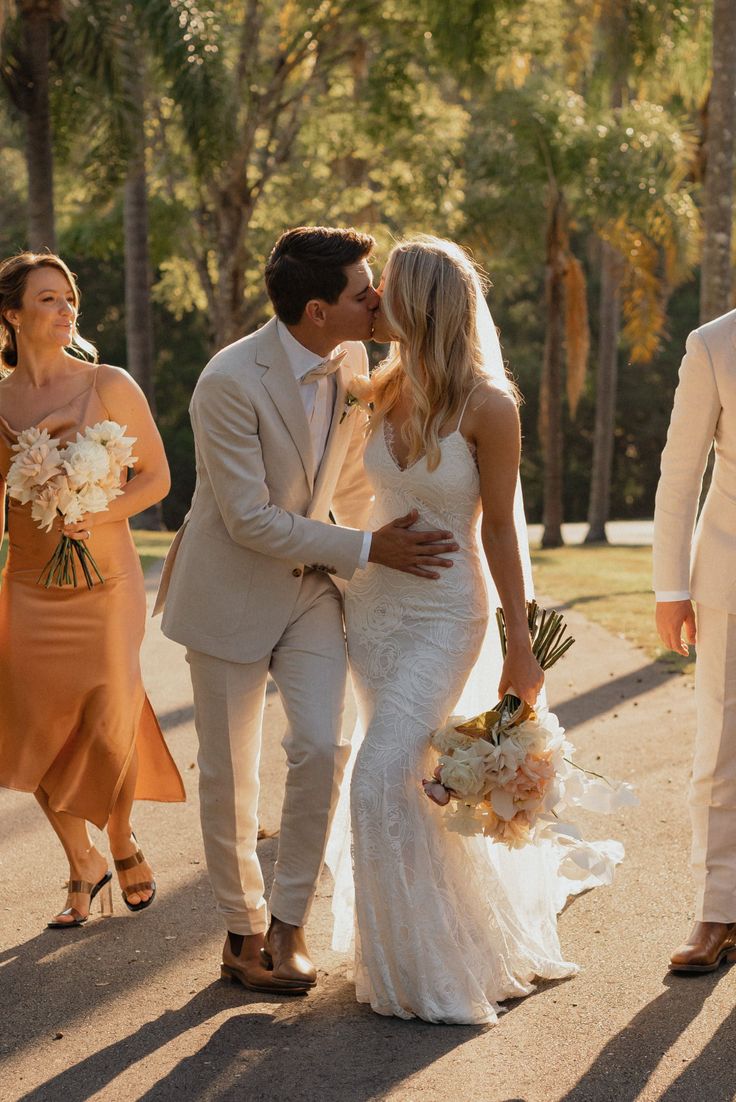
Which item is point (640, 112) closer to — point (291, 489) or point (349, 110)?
point (349, 110)

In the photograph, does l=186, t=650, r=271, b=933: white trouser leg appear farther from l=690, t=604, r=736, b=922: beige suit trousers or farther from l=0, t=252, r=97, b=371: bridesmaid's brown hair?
l=0, t=252, r=97, b=371: bridesmaid's brown hair

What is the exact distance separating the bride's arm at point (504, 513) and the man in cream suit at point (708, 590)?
548mm

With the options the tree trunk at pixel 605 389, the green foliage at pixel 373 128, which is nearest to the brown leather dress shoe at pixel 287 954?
the green foliage at pixel 373 128

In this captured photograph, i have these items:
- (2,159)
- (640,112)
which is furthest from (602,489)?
(2,159)

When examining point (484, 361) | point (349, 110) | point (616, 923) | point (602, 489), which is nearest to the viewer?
point (484, 361)

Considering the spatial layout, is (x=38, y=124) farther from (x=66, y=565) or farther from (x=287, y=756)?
(x=287, y=756)

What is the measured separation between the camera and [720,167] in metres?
14.6

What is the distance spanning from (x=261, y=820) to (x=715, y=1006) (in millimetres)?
3023

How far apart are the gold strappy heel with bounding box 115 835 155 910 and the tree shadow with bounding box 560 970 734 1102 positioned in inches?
80.5

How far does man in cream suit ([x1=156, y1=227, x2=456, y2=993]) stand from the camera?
4.58 m

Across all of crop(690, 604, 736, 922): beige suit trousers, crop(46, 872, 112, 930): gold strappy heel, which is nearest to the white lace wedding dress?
crop(690, 604, 736, 922): beige suit trousers

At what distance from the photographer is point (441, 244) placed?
461 centimetres

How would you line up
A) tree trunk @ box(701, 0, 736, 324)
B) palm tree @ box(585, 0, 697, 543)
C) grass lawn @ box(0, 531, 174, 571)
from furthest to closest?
palm tree @ box(585, 0, 697, 543)
grass lawn @ box(0, 531, 174, 571)
tree trunk @ box(701, 0, 736, 324)

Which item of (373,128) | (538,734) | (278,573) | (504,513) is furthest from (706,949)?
(373,128)
